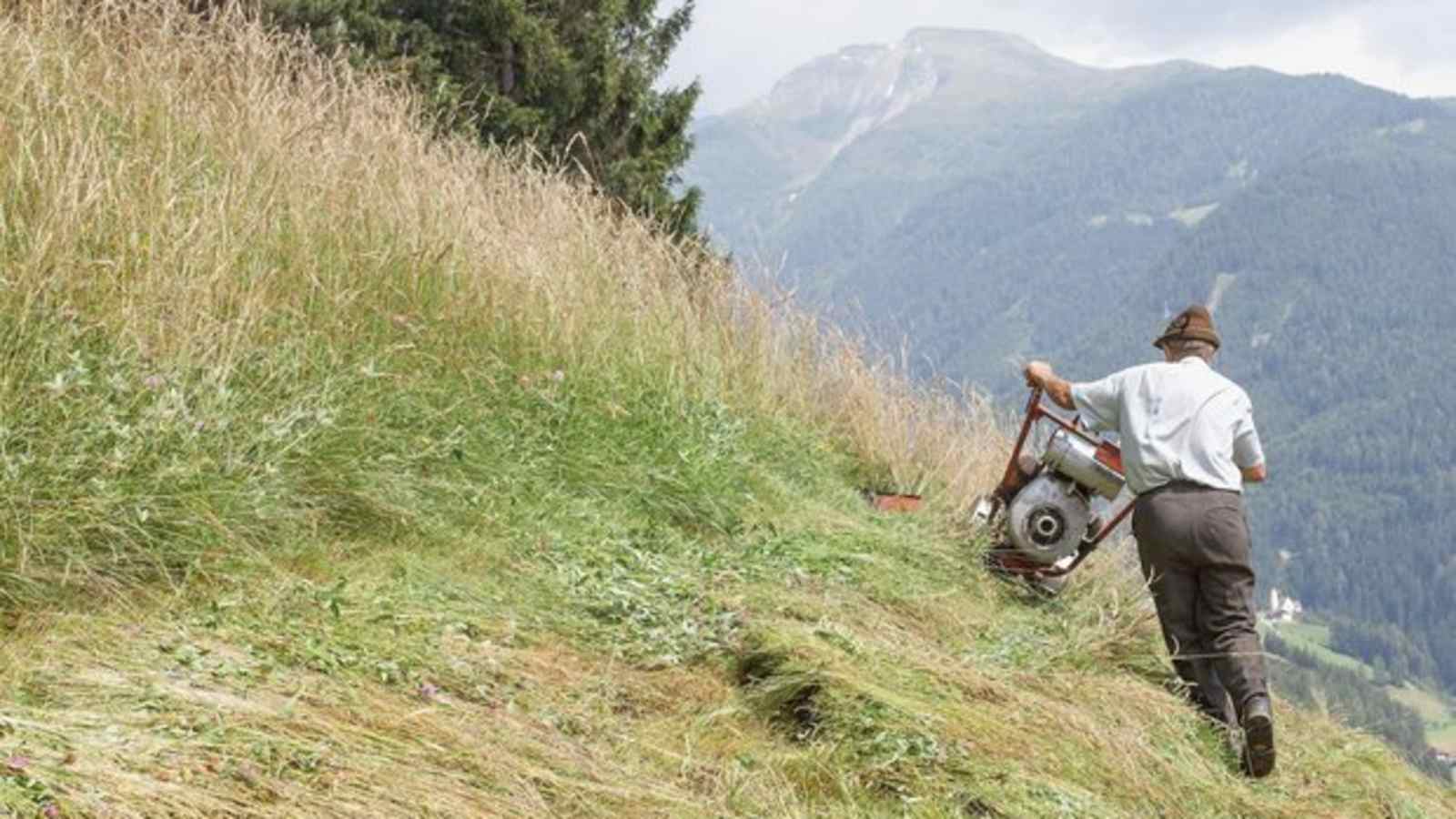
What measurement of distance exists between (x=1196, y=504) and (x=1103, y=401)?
654mm

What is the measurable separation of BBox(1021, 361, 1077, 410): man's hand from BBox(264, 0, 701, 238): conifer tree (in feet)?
25.9

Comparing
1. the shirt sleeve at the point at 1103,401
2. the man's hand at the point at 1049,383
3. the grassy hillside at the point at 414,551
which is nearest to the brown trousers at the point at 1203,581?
the grassy hillside at the point at 414,551

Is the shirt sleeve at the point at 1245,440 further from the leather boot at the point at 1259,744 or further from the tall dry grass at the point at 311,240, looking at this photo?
the tall dry grass at the point at 311,240

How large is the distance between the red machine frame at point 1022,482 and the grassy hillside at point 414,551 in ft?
0.66

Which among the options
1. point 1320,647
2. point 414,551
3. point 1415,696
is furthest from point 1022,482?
point 1320,647

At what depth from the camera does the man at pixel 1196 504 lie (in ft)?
17.3

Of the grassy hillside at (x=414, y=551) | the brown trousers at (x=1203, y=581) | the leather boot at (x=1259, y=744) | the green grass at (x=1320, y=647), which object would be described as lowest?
the green grass at (x=1320, y=647)

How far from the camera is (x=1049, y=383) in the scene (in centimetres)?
614

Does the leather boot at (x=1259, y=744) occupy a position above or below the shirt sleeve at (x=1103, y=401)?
below

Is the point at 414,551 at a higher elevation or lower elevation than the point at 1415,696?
higher

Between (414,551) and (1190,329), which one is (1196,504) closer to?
(1190,329)

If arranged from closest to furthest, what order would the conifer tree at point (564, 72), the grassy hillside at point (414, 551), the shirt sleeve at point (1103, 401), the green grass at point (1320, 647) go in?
the grassy hillside at point (414, 551)
the shirt sleeve at point (1103, 401)
the conifer tree at point (564, 72)
the green grass at point (1320, 647)

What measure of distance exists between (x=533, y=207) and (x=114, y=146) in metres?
2.71

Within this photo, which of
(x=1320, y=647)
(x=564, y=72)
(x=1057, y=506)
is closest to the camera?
(x=1057, y=506)
